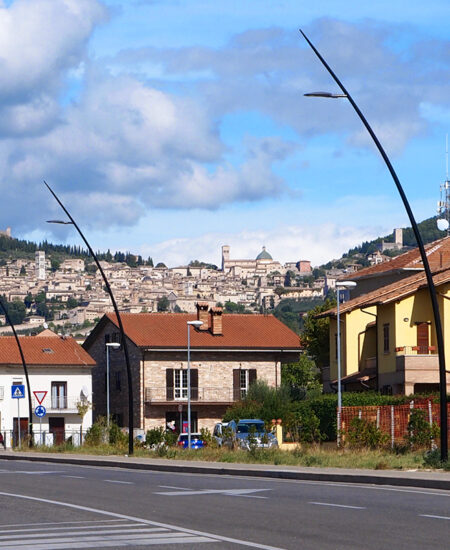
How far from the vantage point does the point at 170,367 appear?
259 feet

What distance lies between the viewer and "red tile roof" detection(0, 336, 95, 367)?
83.6 metres

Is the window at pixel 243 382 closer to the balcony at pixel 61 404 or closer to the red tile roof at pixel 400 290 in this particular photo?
the balcony at pixel 61 404

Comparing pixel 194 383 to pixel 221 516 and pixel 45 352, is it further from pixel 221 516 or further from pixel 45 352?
pixel 221 516

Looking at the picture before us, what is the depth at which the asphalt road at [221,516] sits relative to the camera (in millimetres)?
13203

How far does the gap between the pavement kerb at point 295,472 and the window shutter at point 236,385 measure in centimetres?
4109

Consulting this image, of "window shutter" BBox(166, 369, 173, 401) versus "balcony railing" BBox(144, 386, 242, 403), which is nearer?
"balcony railing" BBox(144, 386, 242, 403)

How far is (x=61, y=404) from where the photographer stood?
83.7 metres

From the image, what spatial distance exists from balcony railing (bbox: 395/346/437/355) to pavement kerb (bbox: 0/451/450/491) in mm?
17022

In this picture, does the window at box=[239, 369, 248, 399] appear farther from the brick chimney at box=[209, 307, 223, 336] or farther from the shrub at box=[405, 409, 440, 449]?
the shrub at box=[405, 409, 440, 449]

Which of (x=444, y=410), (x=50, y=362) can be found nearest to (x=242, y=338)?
(x=50, y=362)

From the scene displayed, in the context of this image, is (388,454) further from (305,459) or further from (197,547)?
(197,547)

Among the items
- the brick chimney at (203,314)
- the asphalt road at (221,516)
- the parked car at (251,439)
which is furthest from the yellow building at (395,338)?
the asphalt road at (221,516)

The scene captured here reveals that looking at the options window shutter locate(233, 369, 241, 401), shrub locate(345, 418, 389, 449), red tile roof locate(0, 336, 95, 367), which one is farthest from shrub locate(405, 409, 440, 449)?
red tile roof locate(0, 336, 95, 367)

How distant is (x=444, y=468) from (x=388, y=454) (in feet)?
21.1
